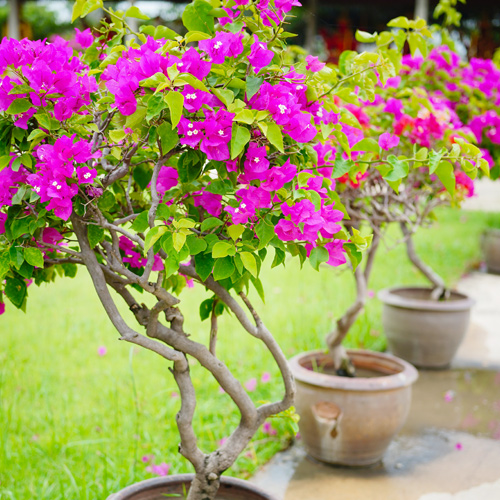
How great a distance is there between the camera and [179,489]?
173 cm

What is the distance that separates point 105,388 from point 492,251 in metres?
4.78

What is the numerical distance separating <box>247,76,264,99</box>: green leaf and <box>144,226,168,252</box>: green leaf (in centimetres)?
30

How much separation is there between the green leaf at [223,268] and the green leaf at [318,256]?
0.55 ft

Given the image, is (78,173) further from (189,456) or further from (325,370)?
(325,370)

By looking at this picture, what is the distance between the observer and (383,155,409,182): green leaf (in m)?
1.39

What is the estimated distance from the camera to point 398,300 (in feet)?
11.8

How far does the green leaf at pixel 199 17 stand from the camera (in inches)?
49.5

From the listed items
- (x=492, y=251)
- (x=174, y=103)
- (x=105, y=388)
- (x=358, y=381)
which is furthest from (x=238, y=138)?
(x=492, y=251)

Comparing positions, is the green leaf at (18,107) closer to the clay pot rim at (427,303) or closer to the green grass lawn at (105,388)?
the green grass lawn at (105,388)

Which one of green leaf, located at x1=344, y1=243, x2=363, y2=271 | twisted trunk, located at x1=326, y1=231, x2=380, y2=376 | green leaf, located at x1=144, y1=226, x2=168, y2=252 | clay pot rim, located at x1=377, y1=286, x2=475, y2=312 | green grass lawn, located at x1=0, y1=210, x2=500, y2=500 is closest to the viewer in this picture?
green leaf, located at x1=144, y1=226, x2=168, y2=252

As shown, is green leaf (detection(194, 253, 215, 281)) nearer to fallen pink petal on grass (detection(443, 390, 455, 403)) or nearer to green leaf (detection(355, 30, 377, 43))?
green leaf (detection(355, 30, 377, 43))

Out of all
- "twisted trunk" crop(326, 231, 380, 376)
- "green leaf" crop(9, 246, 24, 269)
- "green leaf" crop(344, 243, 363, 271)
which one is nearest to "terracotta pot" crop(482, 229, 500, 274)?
"twisted trunk" crop(326, 231, 380, 376)

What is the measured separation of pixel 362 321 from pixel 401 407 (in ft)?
5.11

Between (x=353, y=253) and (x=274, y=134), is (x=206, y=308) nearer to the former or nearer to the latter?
(x=353, y=253)
